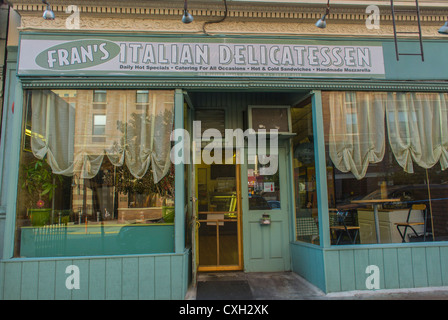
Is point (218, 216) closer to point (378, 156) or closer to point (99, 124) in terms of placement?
point (99, 124)

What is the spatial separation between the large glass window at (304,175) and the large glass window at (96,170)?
2.40 m

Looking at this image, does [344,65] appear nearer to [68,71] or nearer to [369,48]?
[369,48]

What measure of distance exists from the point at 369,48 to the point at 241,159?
295 cm

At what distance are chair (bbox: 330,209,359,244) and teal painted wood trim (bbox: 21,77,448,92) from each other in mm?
2143

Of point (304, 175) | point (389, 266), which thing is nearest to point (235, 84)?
point (304, 175)

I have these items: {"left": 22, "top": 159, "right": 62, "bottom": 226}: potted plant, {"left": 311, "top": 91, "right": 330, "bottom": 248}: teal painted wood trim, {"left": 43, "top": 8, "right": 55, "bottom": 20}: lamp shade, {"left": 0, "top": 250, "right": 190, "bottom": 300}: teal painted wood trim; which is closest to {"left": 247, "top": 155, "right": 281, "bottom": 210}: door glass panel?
{"left": 311, "top": 91, "right": 330, "bottom": 248}: teal painted wood trim

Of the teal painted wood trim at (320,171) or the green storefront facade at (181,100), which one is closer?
the green storefront facade at (181,100)

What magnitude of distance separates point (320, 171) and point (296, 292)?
1.95m

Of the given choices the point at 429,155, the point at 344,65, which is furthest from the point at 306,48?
the point at 429,155

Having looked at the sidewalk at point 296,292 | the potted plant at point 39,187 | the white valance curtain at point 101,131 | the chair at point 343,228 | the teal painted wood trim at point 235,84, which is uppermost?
the teal painted wood trim at point 235,84

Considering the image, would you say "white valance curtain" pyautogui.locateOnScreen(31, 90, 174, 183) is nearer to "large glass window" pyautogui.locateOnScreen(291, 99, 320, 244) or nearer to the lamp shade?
the lamp shade

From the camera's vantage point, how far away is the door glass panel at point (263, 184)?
571cm

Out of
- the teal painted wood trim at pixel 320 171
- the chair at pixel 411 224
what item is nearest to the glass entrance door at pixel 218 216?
the teal painted wood trim at pixel 320 171

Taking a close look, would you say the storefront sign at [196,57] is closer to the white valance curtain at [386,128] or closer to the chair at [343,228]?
the white valance curtain at [386,128]
